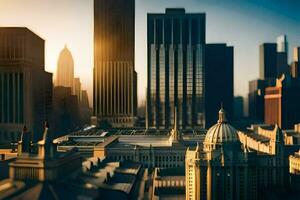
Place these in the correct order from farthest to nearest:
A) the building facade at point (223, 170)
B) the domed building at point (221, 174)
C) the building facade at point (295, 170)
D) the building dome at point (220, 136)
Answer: the building facade at point (295, 170) → the building dome at point (220, 136) → the building facade at point (223, 170) → the domed building at point (221, 174)

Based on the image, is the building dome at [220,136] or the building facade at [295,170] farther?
the building facade at [295,170]

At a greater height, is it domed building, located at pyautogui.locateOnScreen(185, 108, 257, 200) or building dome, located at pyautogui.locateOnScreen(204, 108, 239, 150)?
building dome, located at pyautogui.locateOnScreen(204, 108, 239, 150)

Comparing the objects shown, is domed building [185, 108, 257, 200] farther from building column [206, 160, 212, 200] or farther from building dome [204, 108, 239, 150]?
building dome [204, 108, 239, 150]

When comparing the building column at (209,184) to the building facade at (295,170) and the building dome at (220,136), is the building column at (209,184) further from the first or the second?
the building facade at (295,170)

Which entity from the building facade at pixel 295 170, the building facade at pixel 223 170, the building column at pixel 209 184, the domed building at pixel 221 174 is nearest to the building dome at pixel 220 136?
the building facade at pixel 223 170

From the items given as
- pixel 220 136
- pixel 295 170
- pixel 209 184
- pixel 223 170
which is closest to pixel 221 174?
pixel 223 170

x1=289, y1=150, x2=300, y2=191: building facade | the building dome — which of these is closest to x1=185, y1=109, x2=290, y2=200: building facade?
the building dome

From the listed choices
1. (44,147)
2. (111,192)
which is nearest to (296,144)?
(111,192)

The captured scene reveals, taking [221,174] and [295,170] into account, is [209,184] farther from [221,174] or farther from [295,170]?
[295,170]
